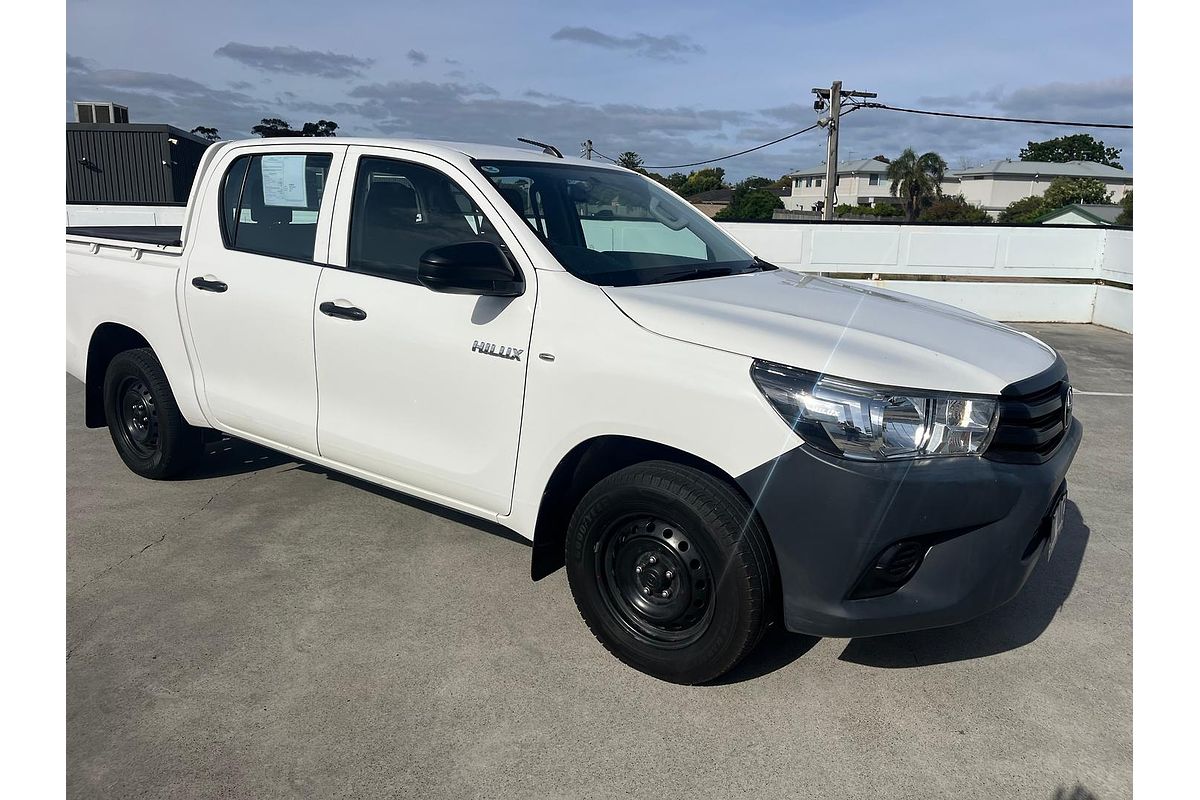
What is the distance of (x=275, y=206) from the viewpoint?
4336mm

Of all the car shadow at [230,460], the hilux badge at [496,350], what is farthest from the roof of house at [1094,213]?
the hilux badge at [496,350]

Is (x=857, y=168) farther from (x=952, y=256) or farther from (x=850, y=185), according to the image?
(x=952, y=256)

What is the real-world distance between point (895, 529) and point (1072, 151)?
419ft

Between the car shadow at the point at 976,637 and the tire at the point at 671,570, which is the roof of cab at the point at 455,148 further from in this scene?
the car shadow at the point at 976,637

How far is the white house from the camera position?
97.9m

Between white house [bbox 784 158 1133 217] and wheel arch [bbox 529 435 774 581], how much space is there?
9648 cm

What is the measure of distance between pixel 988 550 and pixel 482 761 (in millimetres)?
1731

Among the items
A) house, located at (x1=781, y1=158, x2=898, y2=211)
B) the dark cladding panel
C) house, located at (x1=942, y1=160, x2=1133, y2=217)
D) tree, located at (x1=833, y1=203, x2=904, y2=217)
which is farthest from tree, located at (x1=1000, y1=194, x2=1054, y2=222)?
the dark cladding panel

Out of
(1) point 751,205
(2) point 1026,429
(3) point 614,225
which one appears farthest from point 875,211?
(2) point 1026,429

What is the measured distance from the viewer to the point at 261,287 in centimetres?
419

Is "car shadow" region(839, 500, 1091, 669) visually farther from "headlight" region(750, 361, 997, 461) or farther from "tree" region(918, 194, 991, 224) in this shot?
"tree" region(918, 194, 991, 224)

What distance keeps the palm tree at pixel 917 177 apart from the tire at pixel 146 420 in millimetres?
87015

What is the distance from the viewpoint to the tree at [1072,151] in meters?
110

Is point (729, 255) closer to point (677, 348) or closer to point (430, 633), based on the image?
point (677, 348)
